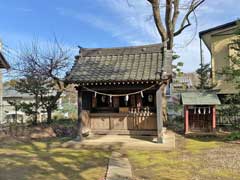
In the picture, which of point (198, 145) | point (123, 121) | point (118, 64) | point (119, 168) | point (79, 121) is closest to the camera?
point (119, 168)

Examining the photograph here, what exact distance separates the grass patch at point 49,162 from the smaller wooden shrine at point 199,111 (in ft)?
20.0

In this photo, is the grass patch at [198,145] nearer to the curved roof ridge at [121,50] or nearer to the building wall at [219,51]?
the curved roof ridge at [121,50]

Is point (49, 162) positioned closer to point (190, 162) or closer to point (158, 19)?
point (190, 162)

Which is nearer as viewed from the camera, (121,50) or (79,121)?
(79,121)

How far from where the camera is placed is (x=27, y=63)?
1912cm

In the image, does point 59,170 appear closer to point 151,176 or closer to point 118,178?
point 118,178

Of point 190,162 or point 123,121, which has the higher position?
point 123,121

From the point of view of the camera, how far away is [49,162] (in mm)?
8805

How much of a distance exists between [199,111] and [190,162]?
21.6 ft

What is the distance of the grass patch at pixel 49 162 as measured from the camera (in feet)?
24.0

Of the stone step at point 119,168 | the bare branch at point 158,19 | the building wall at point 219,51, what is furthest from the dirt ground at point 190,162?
the building wall at point 219,51

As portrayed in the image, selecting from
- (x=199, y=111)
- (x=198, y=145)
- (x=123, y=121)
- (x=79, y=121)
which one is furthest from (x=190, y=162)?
(x=199, y=111)

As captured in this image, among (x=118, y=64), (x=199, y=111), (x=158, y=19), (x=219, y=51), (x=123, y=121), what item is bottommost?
(x=123, y=121)

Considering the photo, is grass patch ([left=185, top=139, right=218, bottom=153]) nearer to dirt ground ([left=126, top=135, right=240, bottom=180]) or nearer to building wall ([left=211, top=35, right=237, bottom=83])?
dirt ground ([left=126, top=135, right=240, bottom=180])
